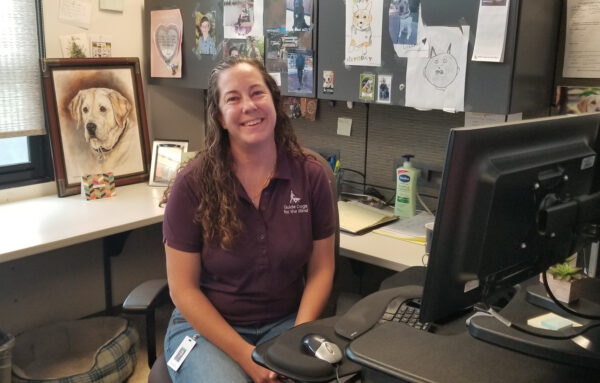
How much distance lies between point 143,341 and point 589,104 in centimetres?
205

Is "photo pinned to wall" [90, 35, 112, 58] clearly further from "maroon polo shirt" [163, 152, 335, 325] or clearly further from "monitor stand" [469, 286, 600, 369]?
"monitor stand" [469, 286, 600, 369]

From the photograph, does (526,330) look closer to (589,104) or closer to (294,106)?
(589,104)

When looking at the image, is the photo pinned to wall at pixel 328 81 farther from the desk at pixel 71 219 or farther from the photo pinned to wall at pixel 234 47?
the desk at pixel 71 219

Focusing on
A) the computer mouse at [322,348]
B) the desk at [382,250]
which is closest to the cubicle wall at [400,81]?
the desk at [382,250]

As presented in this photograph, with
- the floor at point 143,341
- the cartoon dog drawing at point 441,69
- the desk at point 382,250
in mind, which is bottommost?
the floor at point 143,341

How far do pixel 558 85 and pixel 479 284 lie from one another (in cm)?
114

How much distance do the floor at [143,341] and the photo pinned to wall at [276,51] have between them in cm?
128

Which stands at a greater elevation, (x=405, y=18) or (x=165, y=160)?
(x=405, y=18)

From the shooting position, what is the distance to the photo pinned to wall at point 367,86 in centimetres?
197

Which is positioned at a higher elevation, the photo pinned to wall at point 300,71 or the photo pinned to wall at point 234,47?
the photo pinned to wall at point 234,47

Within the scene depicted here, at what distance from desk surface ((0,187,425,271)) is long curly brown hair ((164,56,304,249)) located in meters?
0.41

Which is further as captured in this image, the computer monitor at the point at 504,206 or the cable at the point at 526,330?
the cable at the point at 526,330

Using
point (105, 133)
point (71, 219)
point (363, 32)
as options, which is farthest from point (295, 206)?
point (105, 133)

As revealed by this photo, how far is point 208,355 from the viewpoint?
150cm
